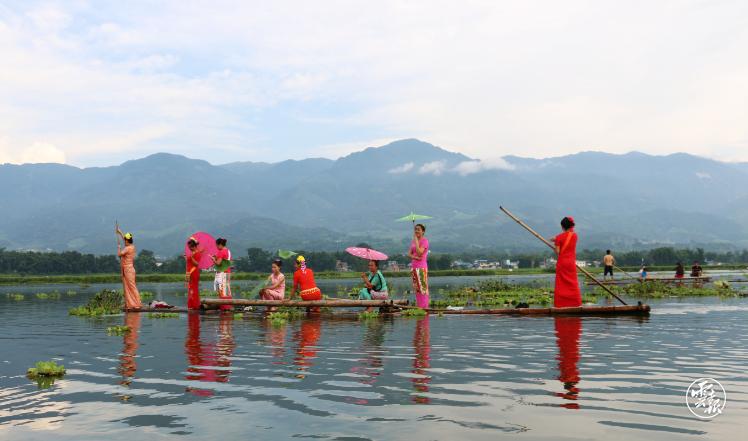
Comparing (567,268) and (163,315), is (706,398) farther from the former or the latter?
(163,315)

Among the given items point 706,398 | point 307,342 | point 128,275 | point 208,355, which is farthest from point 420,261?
point 706,398

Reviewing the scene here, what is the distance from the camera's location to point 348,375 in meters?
11.2

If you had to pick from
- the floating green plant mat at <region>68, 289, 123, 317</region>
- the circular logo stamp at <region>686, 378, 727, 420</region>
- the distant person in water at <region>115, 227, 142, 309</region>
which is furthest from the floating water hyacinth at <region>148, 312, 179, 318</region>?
the circular logo stamp at <region>686, 378, 727, 420</region>

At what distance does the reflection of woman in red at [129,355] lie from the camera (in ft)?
37.9

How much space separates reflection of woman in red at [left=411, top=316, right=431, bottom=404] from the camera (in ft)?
32.7

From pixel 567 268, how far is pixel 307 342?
8261 mm

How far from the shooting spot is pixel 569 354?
516 inches

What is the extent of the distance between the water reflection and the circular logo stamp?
6293 millimetres

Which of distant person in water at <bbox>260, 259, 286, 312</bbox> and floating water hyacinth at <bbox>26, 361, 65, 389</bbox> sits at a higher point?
distant person in water at <bbox>260, 259, 286, 312</bbox>

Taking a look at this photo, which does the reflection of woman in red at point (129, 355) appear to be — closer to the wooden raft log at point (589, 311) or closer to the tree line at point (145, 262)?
the wooden raft log at point (589, 311)

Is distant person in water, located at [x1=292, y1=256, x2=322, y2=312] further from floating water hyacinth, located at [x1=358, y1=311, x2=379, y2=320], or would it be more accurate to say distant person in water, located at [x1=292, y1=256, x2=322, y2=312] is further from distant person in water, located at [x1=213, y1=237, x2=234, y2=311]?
distant person in water, located at [x1=213, y1=237, x2=234, y2=311]

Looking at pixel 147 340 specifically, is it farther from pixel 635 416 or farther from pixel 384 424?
pixel 635 416

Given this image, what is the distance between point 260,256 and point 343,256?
16.8 meters

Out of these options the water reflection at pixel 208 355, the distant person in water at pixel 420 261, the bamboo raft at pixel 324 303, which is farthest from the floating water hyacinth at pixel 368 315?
the water reflection at pixel 208 355
